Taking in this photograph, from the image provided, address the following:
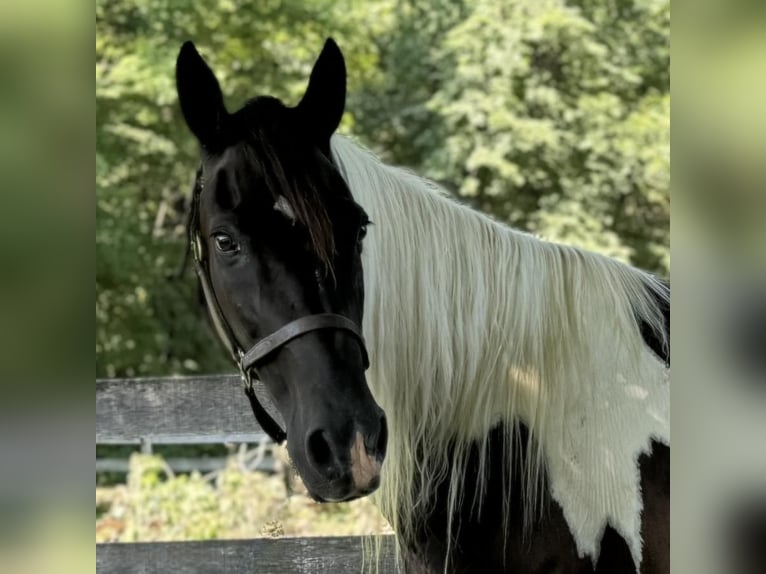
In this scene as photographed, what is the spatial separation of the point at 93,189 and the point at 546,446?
1174 mm

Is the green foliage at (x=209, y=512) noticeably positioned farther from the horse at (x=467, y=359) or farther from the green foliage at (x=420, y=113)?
the horse at (x=467, y=359)

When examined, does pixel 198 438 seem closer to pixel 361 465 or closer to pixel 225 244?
pixel 225 244

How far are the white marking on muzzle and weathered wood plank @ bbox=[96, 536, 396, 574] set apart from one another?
1211 mm

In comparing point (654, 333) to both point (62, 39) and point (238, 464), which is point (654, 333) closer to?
point (62, 39)

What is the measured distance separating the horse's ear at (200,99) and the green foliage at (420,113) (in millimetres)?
5114

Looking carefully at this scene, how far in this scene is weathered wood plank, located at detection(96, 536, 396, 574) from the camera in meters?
2.48

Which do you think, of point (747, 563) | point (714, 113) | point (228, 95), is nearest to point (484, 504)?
point (747, 563)

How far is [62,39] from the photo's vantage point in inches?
26.0

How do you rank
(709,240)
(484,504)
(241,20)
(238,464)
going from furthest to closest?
(241,20)
(238,464)
(484,504)
(709,240)

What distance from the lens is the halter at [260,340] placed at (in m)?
1.39

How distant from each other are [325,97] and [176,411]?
156 cm

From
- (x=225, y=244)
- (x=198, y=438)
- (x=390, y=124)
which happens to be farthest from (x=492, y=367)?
→ (x=390, y=124)

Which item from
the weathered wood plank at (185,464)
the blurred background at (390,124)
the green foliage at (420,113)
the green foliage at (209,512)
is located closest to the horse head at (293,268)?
the green foliage at (209,512)

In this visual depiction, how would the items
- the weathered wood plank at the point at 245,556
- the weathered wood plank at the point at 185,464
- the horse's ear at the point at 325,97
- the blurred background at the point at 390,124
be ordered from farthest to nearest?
1. the weathered wood plank at the point at 185,464
2. the blurred background at the point at 390,124
3. the weathered wood plank at the point at 245,556
4. the horse's ear at the point at 325,97
